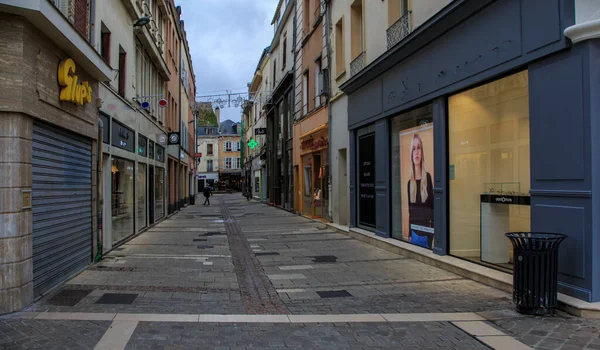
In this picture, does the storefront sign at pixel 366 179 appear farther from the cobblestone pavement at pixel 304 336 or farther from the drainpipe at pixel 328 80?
the cobblestone pavement at pixel 304 336

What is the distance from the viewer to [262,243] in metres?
12.2

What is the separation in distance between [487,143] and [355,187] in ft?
20.4

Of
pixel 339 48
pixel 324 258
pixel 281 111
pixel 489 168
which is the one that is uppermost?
pixel 339 48

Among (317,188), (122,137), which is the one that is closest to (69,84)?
(122,137)

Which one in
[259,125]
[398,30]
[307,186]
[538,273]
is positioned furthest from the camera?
[259,125]

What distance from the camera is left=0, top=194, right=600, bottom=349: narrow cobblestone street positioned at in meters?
4.50

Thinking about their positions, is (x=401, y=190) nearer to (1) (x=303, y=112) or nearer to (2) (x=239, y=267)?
(2) (x=239, y=267)

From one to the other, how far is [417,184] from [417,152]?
28.1 inches

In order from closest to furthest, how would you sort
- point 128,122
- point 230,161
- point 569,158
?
point 569,158 < point 128,122 < point 230,161

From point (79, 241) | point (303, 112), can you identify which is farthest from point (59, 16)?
point (303, 112)

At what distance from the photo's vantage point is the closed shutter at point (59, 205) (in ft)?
20.1

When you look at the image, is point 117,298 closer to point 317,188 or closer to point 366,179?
point 366,179

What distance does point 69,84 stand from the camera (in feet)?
22.2

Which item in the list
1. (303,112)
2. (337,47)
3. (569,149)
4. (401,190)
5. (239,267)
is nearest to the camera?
(569,149)
